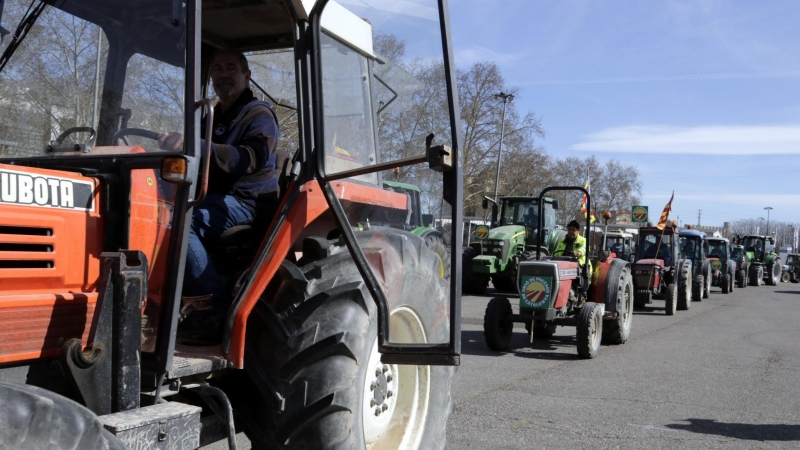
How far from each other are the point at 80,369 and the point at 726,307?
19.1 m

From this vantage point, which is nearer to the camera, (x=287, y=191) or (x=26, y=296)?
(x=26, y=296)

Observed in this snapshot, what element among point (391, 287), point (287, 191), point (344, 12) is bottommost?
point (391, 287)

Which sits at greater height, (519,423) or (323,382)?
(323,382)

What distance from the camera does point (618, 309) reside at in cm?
1061

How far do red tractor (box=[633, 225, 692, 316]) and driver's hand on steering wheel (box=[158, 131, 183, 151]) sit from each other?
14.9 m

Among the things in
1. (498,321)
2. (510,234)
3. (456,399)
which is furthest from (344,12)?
(510,234)

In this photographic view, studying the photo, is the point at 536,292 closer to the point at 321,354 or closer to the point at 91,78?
the point at 321,354

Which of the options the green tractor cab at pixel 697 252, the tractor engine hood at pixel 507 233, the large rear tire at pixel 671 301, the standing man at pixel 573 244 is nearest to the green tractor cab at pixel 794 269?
the green tractor cab at pixel 697 252

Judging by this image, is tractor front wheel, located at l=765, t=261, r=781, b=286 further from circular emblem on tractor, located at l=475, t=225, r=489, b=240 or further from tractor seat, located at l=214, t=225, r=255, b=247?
tractor seat, located at l=214, t=225, r=255, b=247

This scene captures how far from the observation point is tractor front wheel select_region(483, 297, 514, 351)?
31.6 ft

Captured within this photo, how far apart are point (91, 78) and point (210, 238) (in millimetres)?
829

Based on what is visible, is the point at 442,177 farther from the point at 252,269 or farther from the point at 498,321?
the point at 498,321

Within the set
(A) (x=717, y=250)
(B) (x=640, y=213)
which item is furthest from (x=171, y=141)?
(A) (x=717, y=250)

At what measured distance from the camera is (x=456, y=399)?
6746mm
